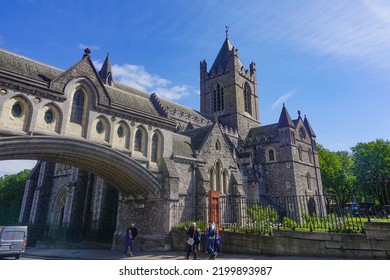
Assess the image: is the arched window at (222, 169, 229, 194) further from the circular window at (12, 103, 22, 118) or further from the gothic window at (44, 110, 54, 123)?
the circular window at (12, 103, 22, 118)

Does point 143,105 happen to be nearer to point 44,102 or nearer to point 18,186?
point 44,102

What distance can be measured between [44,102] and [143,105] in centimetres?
609

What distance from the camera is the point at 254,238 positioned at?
38.3 ft

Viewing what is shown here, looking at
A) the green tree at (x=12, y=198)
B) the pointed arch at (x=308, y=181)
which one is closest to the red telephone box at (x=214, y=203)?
the pointed arch at (x=308, y=181)

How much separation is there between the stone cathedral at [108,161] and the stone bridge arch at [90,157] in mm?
122

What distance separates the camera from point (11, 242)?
1554 cm

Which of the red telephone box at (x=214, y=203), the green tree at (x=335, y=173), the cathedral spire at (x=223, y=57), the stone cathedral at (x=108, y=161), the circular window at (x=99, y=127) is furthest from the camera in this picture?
the cathedral spire at (x=223, y=57)

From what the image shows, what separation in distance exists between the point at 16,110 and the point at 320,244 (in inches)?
517

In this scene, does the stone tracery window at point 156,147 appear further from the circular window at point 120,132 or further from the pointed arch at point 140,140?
the circular window at point 120,132

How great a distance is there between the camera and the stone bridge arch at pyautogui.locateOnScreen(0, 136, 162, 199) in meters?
11.0

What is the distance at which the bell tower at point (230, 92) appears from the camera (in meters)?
44.1

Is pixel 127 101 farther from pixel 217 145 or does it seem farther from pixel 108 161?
pixel 217 145

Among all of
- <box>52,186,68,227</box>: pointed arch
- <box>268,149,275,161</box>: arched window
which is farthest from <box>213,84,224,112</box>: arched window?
<box>52,186,68,227</box>: pointed arch

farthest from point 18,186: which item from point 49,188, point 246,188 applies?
point 246,188
